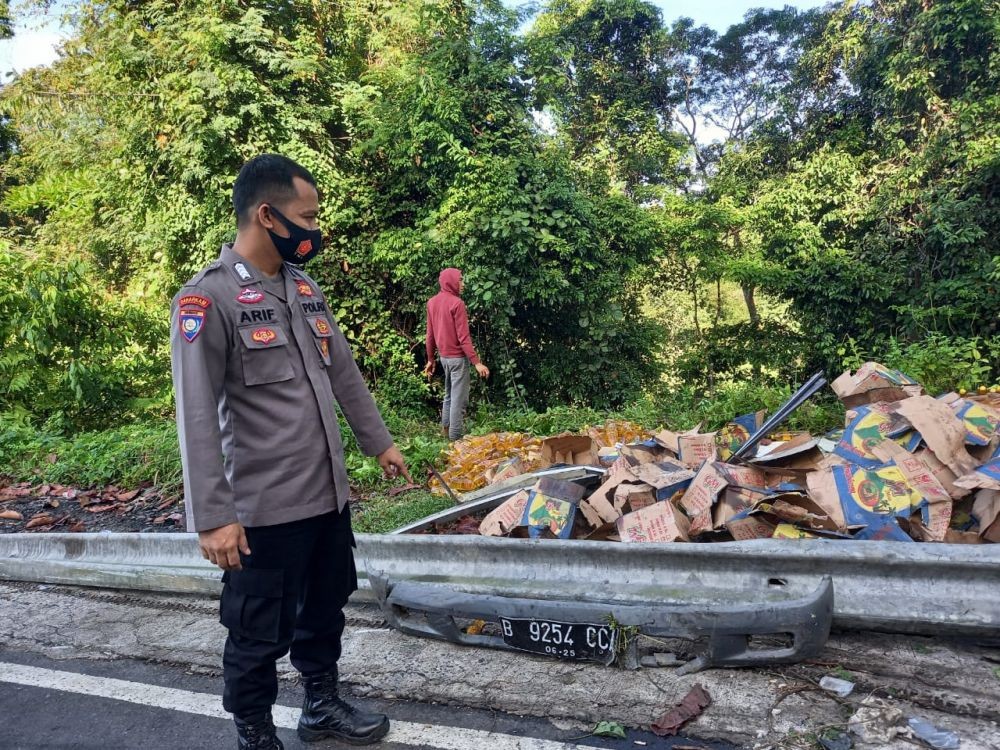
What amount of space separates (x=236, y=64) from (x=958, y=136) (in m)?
13.0

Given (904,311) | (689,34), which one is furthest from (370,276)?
(689,34)

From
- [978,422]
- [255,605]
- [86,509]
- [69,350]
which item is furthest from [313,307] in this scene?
[69,350]

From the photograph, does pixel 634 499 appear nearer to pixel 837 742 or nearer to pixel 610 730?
pixel 610 730

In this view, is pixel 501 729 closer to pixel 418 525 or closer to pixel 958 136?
pixel 418 525

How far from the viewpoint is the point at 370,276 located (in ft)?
39.3

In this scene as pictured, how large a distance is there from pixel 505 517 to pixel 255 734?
1.78 metres

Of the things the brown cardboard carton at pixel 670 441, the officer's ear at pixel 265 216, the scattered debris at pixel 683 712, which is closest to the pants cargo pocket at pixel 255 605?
the officer's ear at pixel 265 216

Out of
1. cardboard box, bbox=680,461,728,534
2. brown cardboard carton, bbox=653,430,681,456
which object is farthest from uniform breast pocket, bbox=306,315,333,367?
brown cardboard carton, bbox=653,430,681,456

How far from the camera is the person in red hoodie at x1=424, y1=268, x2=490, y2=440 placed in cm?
811

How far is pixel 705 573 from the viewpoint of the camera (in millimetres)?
3006

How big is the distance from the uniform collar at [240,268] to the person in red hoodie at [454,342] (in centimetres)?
561

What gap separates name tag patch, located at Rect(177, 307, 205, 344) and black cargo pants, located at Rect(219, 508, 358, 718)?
2.10 feet

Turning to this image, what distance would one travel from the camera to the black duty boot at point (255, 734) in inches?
91.1

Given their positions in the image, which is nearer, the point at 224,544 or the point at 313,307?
the point at 224,544
